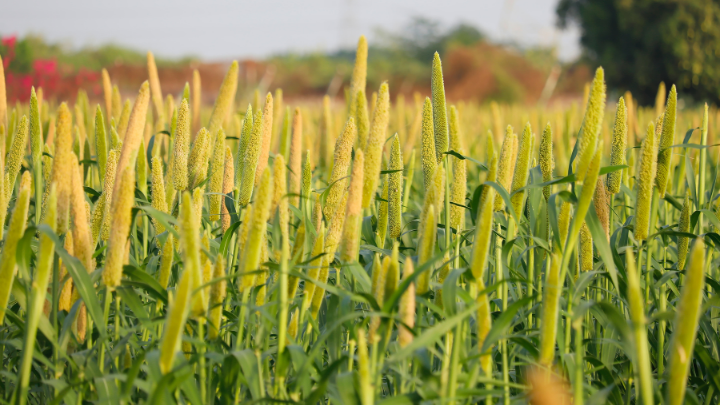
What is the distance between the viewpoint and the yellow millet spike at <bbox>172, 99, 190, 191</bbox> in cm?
145

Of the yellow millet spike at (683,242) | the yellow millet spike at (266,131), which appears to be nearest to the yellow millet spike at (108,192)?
the yellow millet spike at (266,131)

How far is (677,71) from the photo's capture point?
38.3 feet

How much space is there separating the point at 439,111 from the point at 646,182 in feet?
1.63

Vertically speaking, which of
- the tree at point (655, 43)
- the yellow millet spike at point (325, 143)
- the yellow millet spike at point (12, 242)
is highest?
the tree at point (655, 43)

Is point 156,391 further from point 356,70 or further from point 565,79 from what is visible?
point 565,79

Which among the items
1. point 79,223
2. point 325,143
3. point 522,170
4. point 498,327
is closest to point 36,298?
point 79,223

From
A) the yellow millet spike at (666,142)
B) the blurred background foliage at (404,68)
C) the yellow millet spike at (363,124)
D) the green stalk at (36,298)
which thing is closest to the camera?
the green stalk at (36,298)

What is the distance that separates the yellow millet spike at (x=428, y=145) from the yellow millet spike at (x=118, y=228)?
659 mm

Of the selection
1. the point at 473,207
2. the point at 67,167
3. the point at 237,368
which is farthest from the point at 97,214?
the point at 473,207

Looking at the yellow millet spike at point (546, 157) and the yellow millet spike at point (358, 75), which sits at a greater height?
the yellow millet spike at point (358, 75)

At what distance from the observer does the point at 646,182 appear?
4.26 feet

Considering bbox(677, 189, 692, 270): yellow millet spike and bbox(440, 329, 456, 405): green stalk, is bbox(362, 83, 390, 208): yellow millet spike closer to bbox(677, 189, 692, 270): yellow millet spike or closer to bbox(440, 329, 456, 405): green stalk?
bbox(440, 329, 456, 405): green stalk

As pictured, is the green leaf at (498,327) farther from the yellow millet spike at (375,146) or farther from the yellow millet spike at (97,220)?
the yellow millet spike at (97,220)

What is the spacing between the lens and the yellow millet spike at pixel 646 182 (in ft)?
4.26
